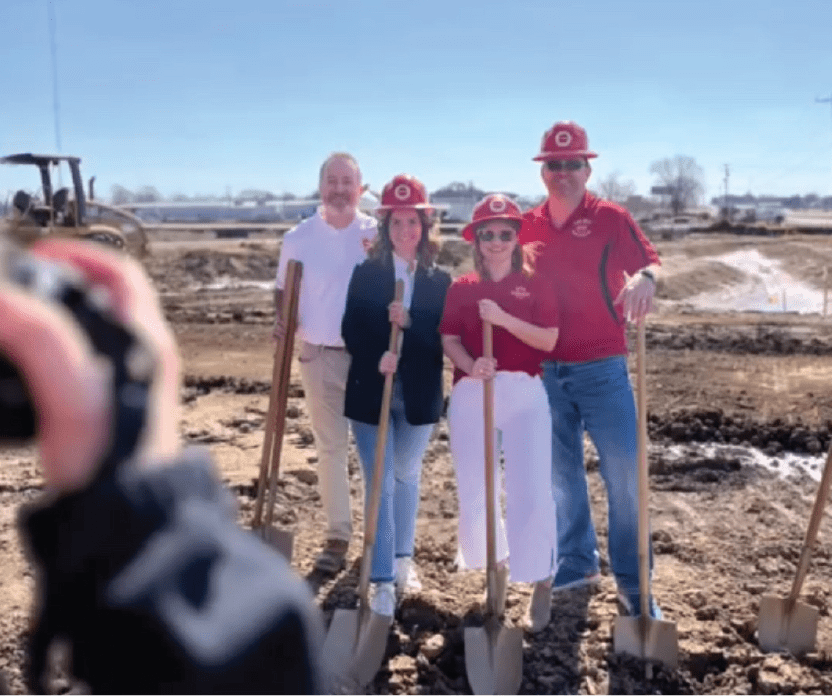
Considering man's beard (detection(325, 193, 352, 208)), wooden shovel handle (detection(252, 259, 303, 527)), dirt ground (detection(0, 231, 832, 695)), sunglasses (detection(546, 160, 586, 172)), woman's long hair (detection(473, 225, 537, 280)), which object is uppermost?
sunglasses (detection(546, 160, 586, 172))

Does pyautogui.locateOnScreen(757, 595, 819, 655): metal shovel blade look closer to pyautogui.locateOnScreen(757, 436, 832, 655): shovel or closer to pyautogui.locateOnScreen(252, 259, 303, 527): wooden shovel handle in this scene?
pyautogui.locateOnScreen(757, 436, 832, 655): shovel

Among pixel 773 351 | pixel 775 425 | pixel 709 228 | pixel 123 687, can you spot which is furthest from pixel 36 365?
pixel 709 228

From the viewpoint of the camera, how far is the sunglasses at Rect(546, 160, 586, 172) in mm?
4422

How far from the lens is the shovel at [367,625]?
4309mm

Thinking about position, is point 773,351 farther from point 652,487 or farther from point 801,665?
point 801,665

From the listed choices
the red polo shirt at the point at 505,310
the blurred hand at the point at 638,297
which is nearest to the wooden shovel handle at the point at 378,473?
the red polo shirt at the point at 505,310

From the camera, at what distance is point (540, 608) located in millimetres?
4758

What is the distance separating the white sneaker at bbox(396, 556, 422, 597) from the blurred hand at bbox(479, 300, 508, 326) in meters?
1.53

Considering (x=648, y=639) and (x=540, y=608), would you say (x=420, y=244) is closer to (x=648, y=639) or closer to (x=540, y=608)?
(x=540, y=608)

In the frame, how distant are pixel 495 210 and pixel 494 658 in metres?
1.92

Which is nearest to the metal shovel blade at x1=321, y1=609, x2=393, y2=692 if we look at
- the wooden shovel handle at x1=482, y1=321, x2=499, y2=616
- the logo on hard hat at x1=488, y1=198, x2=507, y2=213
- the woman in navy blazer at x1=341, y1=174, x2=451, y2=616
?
the woman in navy blazer at x1=341, y1=174, x2=451, y2=616

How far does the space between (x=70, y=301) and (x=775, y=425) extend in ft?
30.1

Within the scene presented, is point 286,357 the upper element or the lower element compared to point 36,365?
lower

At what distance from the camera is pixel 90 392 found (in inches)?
29.2
